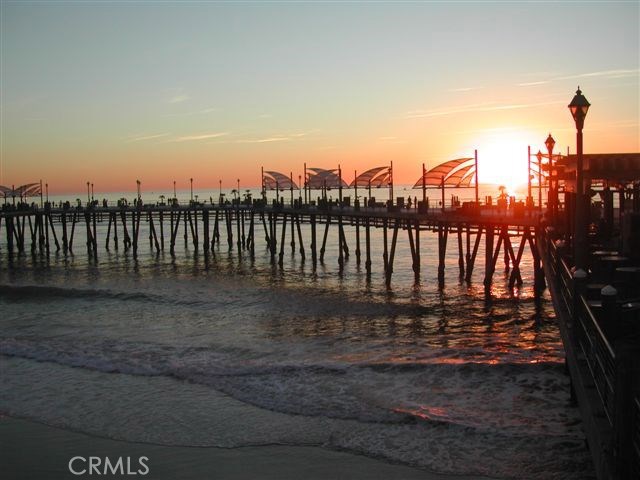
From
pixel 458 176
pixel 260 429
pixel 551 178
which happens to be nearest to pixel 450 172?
pixel 458 176

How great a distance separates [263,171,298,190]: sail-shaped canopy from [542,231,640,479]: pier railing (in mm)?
44896

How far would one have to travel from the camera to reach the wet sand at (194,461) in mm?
10023

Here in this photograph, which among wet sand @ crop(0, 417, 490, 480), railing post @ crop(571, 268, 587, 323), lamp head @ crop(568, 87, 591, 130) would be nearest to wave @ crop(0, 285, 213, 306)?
wet sand @ crop(0, 417, 490, 480)

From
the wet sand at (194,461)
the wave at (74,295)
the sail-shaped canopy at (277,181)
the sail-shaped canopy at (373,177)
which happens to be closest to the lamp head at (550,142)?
the wet sand at (194,461)

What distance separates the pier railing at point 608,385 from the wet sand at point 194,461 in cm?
278

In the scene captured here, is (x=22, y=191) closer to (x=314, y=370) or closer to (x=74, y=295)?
(x=74, y=295)

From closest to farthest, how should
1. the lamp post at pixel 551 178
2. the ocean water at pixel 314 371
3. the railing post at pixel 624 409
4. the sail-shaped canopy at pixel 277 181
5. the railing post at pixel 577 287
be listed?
the railing post at pixel 624 409 → the railing post at pixel 577 287 → the ocean water at pixel 314 371 → the lamp post at pixel 551 178 → the sail-shaped canopy at pixel 277 181

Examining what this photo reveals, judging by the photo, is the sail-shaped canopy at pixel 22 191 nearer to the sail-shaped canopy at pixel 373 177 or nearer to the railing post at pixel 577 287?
the sail-shaped canopy at pixel 373 177

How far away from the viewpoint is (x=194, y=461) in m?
10.7

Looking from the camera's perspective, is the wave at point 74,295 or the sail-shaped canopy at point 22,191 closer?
the wave at point 74,295

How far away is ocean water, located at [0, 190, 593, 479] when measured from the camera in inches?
442

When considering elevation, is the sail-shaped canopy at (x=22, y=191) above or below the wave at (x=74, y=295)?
above

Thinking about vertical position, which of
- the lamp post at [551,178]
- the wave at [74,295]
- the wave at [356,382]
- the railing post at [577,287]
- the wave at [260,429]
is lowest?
the wave at [260,429]

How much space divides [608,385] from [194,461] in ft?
22.7
